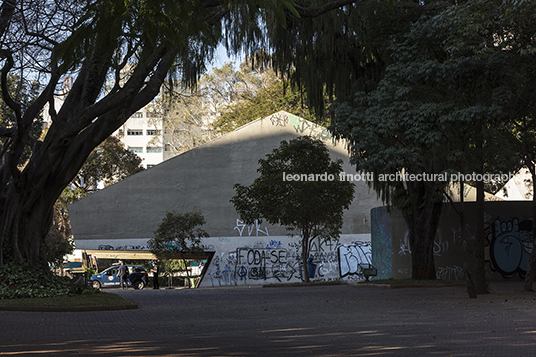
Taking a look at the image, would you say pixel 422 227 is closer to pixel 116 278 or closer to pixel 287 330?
pixel 287 330

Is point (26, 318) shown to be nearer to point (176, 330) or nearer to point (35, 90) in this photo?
point (176, 330)

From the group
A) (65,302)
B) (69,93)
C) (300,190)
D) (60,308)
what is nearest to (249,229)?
(300,190)

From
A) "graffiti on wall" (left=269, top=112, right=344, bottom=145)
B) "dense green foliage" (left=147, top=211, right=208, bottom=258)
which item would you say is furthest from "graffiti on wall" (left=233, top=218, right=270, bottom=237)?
"graffiti on wall" (left=269, top=112, right=344, bottom=145)

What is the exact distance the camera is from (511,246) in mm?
24344

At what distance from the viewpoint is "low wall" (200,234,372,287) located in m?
32.9

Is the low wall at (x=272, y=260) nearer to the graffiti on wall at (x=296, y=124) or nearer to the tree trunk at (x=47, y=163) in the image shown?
the graffiti on wall at (x=296, y=124)

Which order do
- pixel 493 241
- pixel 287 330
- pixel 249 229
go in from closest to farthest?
pixel 287 330
pixel 493 241
pixel 249 229

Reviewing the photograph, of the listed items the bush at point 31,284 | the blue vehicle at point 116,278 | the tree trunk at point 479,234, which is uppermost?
the tree trunk at point 479,234

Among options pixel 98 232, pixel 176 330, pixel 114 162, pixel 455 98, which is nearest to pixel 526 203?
pixel 455 98

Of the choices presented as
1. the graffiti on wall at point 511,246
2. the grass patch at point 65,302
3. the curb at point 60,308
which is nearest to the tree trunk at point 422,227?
the graffiti on wall at point 511,246

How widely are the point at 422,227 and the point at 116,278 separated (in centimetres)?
1970

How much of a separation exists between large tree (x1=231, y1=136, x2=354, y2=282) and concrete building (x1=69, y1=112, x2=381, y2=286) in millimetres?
7404

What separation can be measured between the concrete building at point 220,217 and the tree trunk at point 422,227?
1209 centimetres

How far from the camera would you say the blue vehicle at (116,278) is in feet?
111
